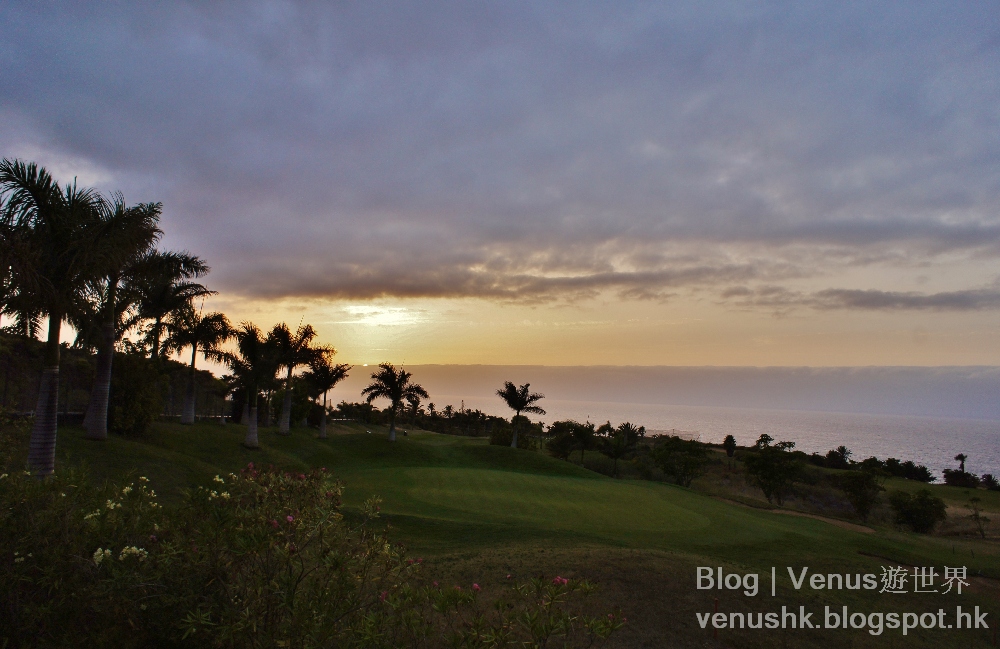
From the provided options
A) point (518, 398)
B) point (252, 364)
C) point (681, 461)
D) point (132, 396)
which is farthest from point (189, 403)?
point (681, 461)

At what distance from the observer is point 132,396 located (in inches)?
870

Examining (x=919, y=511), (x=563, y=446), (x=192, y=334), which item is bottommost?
(x=919, y=511)

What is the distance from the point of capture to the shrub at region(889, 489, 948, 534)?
3653cm

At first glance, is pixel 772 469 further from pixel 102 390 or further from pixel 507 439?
pixel 102 390

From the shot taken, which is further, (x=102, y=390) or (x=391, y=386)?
(x=391, y=386)

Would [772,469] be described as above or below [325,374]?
below

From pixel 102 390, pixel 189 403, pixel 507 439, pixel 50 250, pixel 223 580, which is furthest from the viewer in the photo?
pixel 507 439

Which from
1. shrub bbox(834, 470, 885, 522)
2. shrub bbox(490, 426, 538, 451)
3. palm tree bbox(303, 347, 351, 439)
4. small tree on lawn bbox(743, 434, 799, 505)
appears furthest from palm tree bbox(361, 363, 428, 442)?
shrub bbox(834, 470, 885, 522)

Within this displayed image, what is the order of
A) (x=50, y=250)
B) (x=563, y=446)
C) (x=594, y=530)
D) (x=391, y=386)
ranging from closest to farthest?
(x=50, y=250) → (x=594, y=530) → (x=391, y=386) → (x=563, y=446)

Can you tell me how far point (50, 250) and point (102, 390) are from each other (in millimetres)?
7612

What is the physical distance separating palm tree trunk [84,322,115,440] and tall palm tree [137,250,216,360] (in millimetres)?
5974

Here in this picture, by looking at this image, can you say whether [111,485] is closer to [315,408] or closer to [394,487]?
[394,487]

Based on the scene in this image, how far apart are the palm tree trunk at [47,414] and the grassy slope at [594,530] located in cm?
278

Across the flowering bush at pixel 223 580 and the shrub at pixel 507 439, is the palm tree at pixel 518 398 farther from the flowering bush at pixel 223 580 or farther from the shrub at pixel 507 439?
the flowering bush at pixel 223 580
